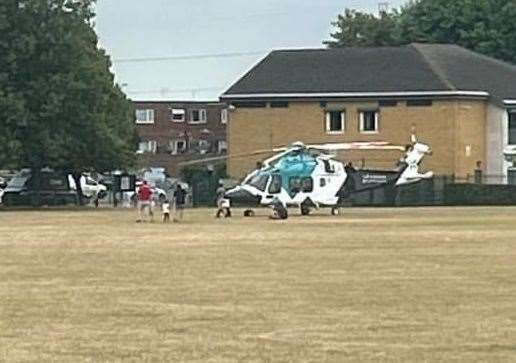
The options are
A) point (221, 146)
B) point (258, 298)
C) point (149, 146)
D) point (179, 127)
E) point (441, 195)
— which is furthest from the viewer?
point (179, 127)

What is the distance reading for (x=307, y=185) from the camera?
66.6 meters

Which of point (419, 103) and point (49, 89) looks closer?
point (49, 89)

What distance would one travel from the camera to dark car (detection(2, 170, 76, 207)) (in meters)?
85.8

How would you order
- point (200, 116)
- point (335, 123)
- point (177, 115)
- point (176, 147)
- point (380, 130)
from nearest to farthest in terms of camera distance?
1. point (380, 130)
2. point (335, 123)
3. point (176, 147)
4. point (177, 115)
5. point (200, 116)

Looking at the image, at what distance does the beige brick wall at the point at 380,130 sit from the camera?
292ft

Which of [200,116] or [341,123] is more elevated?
[200,116]

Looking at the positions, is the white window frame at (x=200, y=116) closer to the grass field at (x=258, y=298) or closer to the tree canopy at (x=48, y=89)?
the tree canopy at (x=48, y=89)

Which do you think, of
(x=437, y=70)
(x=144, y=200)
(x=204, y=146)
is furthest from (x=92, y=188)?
(x=144, y=200)

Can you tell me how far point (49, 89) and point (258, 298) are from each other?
5356 cm

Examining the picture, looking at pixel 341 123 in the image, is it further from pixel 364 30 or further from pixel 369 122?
pixel 364 30

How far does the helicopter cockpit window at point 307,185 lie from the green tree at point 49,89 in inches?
581

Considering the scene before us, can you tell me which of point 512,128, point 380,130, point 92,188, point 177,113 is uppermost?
point 177,113

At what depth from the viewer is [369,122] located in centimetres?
9075

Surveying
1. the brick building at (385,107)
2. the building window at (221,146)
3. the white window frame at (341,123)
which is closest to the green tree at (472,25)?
the brick building at (385,107)
